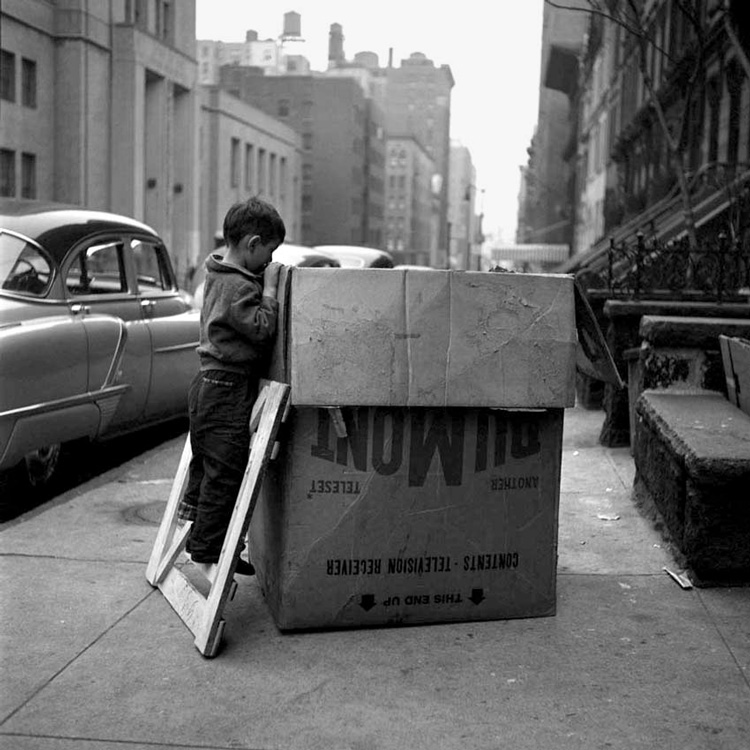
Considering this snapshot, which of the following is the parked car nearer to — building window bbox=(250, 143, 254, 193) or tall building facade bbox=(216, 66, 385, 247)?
building window bbox=(250, 143, 254, 193)

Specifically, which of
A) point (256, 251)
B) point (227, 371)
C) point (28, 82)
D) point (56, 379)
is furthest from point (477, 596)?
point (28, 82)

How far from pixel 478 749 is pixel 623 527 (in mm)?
2895

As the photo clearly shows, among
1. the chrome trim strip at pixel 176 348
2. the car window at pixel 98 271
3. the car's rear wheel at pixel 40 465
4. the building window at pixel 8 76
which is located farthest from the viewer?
the building window at pixel 8 76

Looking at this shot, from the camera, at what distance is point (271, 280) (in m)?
4.27

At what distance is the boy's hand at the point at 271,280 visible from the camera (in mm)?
4238

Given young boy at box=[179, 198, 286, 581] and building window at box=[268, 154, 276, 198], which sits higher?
building window at box=[268, 154, 276, 198]

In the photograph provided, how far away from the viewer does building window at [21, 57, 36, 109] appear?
38125 mm

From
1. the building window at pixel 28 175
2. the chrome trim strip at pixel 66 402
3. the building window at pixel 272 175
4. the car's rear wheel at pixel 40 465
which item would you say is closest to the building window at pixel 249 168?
the building window at pixel 272 175

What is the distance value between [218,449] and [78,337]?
2935 millimetres

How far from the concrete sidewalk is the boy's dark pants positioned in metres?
0.36

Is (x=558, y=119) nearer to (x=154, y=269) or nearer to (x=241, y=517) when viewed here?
(x=154, y=269)

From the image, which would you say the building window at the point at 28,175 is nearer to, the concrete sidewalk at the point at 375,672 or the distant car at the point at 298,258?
the distant car at the point at 298,258

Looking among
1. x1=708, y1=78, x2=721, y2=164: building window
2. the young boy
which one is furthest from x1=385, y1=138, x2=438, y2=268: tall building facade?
the young boy

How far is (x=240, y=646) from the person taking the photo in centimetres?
405
